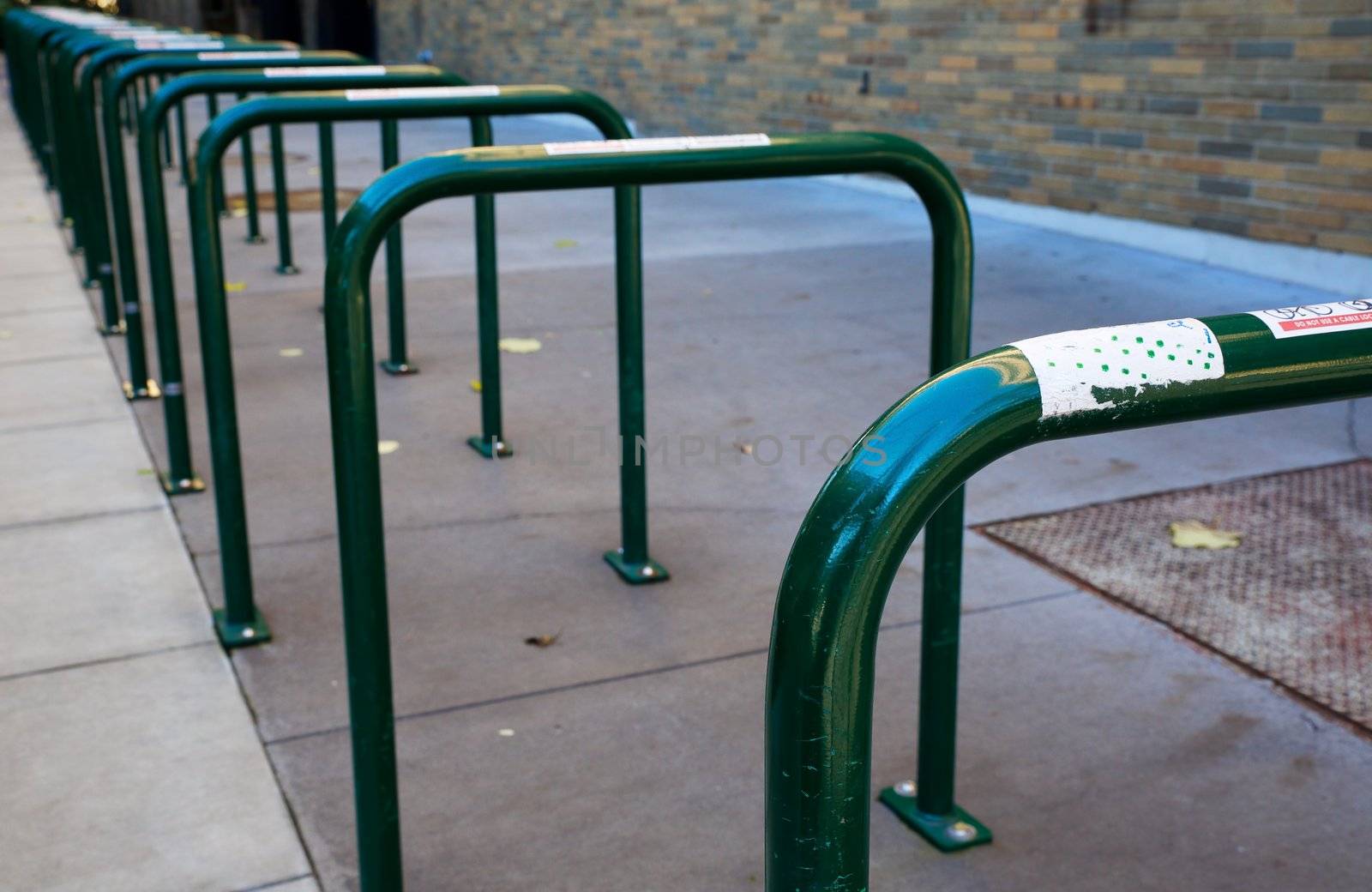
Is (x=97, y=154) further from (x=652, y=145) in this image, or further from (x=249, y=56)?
(x=652, y=145)

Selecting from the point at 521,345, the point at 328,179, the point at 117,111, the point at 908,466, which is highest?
the point at 117,111

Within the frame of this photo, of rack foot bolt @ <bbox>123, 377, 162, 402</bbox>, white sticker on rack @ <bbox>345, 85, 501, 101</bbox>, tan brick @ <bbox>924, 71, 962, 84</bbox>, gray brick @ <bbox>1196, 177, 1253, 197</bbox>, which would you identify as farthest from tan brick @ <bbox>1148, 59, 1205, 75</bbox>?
rack foot bolt @ <bbox>123, 377, 162, 402</bbox>

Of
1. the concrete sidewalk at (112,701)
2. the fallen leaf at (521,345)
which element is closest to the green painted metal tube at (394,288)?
the fallen leaf at (521,345)

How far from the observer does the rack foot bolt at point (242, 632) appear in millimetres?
2859

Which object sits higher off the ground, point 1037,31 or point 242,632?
point 1037,31

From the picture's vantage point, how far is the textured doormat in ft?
9.04

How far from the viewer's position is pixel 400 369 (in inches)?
191

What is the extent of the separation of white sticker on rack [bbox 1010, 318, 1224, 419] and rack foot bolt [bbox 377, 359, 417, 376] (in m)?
4.02

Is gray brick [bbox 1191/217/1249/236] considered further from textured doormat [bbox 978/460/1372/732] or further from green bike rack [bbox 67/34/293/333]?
green bike rack [bbox 67/34/293/333]

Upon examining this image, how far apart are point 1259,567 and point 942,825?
132 centimetres

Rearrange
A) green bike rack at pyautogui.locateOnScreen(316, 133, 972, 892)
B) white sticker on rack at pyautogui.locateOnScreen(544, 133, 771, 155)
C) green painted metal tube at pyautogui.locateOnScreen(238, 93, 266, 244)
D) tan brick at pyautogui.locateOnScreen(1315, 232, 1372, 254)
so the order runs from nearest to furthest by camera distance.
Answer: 1. green bike rack at pyautogui.locateOnScreen(316, 133, 972, 892)
2. white sticker on rack at pyautogui.locateOnScreen(544, 133, 771, 155)
3. tan brick at pyautogui.locateOnScreen(1315, 232, 1372, 254)
4. green painted metal tube at pyautogui.locateOnScreen(238, 93, 266, 244)

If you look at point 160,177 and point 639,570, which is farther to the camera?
point 160,177

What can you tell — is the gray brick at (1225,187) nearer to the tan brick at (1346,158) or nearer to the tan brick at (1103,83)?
the tan brick at (1346,158)

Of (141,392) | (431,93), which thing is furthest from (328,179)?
(431,93)
